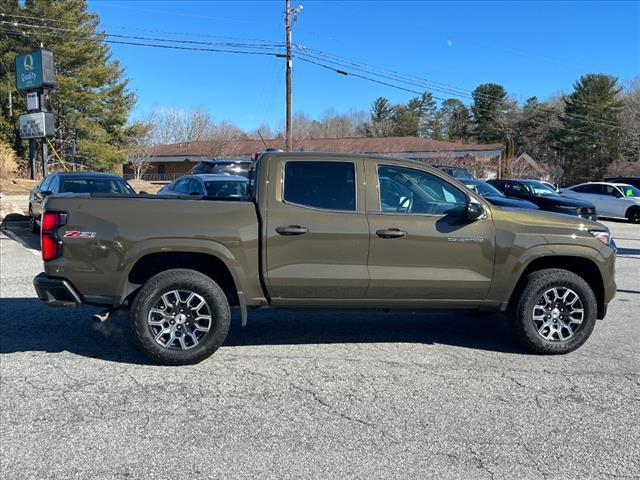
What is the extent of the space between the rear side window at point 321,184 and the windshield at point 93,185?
823 centimetres

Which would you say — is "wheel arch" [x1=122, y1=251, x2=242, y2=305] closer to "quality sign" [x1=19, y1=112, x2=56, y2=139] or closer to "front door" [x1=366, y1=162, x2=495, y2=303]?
"front door" [x1=366, y1=162, x2=495, y2=303]

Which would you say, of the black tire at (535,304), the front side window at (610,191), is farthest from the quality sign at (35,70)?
the black tire at (535,304)

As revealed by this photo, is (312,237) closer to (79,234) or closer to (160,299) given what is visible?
(160,299)

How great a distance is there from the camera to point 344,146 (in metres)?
51.9

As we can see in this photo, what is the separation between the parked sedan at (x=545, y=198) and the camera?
17083mm

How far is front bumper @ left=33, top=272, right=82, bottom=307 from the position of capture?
4.64 m

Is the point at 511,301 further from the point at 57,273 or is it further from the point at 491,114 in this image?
the point at 491,114

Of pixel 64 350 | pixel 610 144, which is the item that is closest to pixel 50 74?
pixel 64 350

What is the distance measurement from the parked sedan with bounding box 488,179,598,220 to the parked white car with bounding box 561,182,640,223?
11.6 feet

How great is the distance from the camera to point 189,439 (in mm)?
3525

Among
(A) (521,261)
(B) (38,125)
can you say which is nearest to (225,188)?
(A) (521,261)

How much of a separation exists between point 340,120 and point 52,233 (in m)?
84.4

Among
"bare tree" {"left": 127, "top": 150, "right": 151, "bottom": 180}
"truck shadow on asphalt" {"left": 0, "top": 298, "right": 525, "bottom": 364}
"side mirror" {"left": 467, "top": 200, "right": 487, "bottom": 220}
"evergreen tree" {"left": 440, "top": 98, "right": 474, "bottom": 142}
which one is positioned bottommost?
"truck shadow on asphalt" {"left": 0, "top": 298, "right": 525, "bottom": 364}

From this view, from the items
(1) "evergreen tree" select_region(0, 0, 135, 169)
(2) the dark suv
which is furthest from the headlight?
(1) "evergreen tree" select_region(0, 0, 135, 169)
